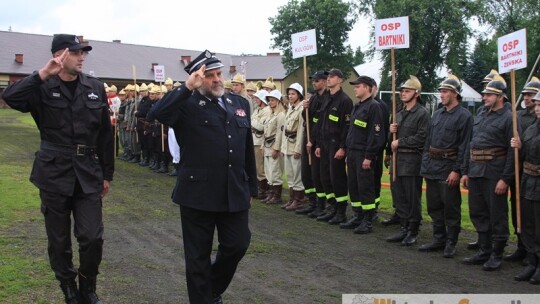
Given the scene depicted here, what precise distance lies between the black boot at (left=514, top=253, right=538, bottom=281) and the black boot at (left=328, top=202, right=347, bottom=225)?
141 inches

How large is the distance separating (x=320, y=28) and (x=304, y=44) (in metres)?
52.8

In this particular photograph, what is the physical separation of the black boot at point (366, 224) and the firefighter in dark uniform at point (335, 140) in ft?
2.17

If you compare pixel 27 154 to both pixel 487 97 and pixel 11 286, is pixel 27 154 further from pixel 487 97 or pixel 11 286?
pixel 487 97

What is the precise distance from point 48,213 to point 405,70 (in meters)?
45.5

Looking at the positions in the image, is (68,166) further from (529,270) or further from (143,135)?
(143,135)

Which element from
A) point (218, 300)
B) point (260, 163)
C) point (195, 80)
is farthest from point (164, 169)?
point (195, 80)

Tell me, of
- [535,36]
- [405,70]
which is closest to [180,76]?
[405,70]

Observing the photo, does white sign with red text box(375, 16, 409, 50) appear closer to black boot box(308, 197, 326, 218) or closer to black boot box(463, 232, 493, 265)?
black boot box(308, 197, 326, 218)

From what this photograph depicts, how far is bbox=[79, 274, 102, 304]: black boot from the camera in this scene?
571 centimetres

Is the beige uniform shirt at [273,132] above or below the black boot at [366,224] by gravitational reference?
above

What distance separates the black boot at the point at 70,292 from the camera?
563cm

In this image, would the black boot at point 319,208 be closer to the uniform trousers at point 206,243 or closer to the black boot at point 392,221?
the black boot at point 392,221

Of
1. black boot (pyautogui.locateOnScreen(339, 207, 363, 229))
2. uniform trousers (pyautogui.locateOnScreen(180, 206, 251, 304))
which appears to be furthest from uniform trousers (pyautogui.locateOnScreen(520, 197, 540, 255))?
uniform trousers (pyautogui.locateOnScreen(180, 206, 251, 304))

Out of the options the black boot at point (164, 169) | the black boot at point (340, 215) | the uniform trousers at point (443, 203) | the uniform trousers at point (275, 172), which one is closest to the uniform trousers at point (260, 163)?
the uniform trousers at point (275, 172)
